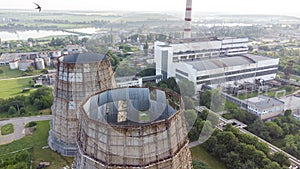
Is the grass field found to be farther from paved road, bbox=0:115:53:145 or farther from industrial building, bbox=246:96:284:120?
industrial building, bbox=246:96:284:120

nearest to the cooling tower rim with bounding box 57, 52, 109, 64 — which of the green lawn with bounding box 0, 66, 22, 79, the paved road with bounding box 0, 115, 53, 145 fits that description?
the paved road with bounding box 0, 115, 53, 145

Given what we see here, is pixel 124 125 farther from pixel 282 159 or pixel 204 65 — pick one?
pixel 204 65

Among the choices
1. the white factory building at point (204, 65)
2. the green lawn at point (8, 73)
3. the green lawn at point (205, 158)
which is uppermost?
the white factory building at point (204, 65)

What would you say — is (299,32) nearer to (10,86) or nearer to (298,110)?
(298,110)

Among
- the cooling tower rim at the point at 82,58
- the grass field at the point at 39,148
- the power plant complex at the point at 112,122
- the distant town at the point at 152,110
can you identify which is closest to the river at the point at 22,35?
the distant town at the point at 152,110

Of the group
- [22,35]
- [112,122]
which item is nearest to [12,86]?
[112,122]

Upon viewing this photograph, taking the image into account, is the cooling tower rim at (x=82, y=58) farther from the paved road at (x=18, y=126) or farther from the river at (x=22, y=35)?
the river at (x=22, y=35)
